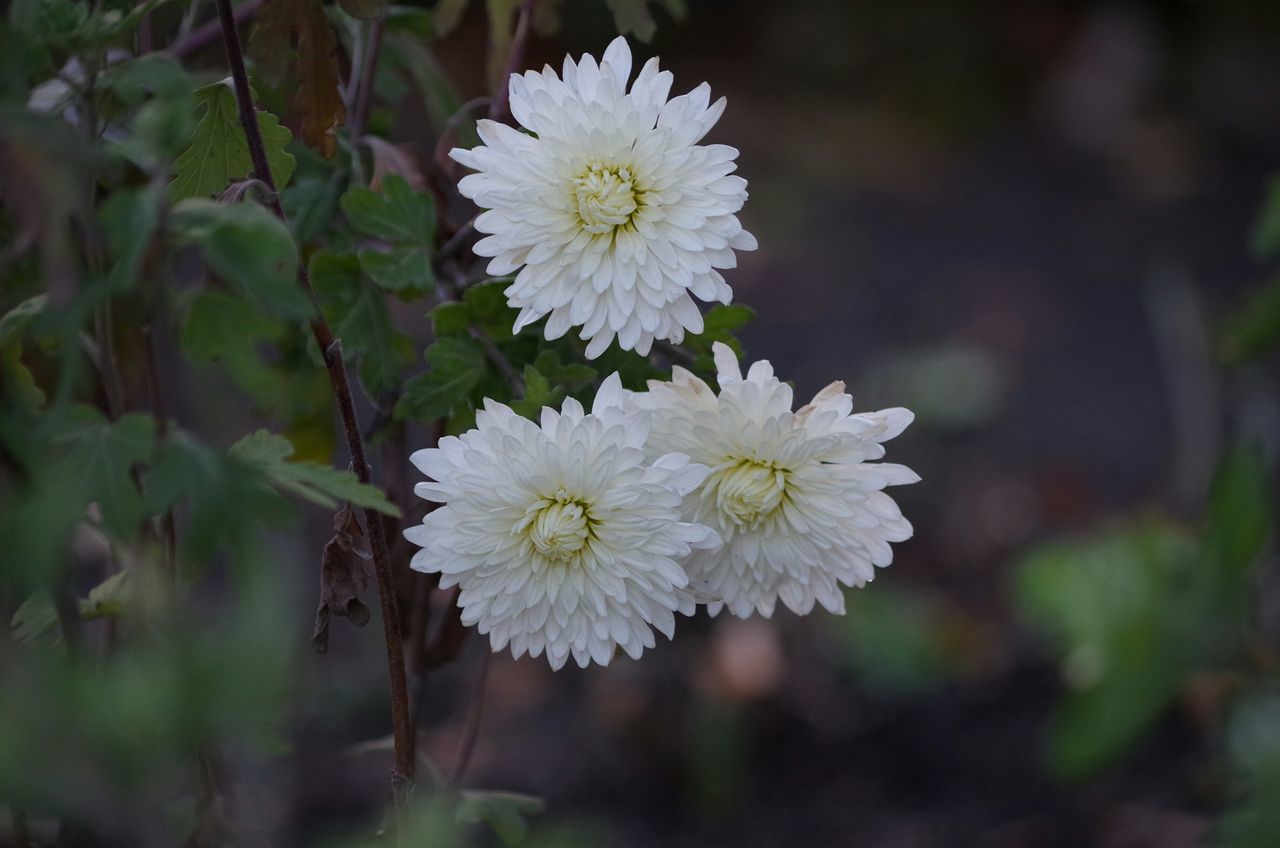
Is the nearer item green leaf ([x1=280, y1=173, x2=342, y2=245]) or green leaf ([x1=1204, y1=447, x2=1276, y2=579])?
green leaf ([x1=280, y1=173, x2=342, y2=245])

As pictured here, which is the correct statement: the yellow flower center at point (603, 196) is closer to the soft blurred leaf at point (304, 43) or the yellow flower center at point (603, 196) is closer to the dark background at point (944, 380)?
the soft blurred leaf at point (304, 43)

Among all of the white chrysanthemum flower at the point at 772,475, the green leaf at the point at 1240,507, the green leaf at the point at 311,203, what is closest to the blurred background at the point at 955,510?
the green leaf at the point at 1240,507

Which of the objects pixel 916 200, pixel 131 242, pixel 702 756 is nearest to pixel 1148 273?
pixel 916 200

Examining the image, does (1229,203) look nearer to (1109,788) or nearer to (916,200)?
(916,200)

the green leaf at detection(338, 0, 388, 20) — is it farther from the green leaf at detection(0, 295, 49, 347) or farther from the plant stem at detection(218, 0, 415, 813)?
the green leaf at detection(0, 295, 49, 347)

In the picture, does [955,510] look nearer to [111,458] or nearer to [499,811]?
[499,811]

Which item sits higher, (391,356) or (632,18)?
(632,18)

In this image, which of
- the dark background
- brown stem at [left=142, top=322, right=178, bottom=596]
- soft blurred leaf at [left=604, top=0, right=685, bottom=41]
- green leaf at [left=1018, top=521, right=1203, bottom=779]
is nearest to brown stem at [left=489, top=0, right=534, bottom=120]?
soft blurred leaf at [left=604, top=0, right=685, bottom=41]
